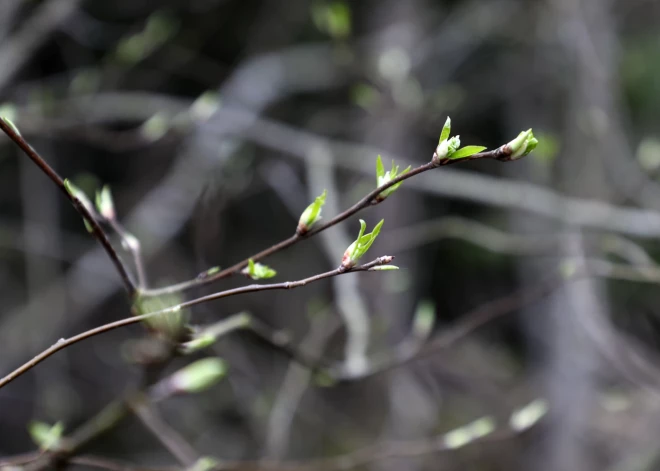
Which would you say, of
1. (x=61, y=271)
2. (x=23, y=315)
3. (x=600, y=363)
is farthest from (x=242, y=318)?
(x=61, y=271)

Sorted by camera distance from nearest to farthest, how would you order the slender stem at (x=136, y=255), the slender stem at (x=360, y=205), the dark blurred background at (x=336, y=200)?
the slender stem at (x=360, y=205)
the slender stem at (x=136, y=255)
the dark blurred background at (x=336, y=200)

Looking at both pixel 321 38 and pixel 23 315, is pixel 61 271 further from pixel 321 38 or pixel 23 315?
pixel 321 38

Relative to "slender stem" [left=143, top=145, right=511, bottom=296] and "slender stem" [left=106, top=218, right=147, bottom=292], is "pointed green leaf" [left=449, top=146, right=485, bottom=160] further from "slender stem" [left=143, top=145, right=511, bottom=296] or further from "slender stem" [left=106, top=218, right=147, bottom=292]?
"slender stem" [left=106, top=218, right=147, bottom=292]

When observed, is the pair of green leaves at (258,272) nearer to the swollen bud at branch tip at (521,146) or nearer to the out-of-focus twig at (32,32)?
the swollen bud at branch tip at (521,146)

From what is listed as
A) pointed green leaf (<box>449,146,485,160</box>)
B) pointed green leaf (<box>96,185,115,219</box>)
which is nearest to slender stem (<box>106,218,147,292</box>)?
pointed green leaf (<box>96,185,115,219</box>)

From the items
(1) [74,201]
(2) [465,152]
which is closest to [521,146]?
(2) [465,152]

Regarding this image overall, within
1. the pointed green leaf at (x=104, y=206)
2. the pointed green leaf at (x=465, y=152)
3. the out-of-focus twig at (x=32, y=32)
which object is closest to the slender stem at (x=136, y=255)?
the pointed green leaf at (x=104, y=206)

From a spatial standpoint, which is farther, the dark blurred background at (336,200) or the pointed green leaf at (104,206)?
the dark blurred background at (336,200)

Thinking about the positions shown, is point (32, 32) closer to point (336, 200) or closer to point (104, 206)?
point (336, 200)
